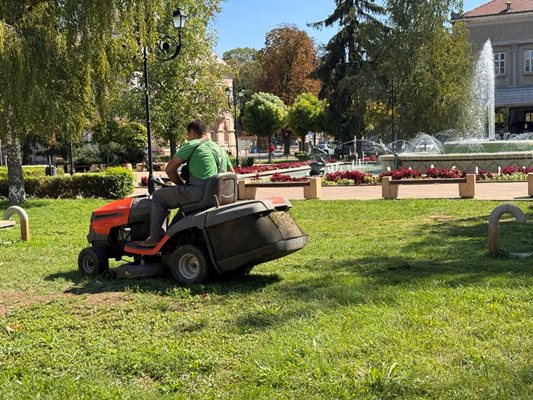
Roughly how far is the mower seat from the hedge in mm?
13436

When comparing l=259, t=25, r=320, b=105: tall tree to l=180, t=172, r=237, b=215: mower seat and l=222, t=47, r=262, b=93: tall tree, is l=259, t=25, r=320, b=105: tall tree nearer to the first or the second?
l=222, t=47, r=262, b=93: tall tree

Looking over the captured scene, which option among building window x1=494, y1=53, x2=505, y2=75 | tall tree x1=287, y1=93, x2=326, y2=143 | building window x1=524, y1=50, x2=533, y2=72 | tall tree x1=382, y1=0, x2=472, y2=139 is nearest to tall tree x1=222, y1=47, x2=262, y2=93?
tall tree x1=287, y1=93, x2=326, y2=143

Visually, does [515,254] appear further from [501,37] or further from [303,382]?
[501,37]

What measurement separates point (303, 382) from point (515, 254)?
4405 mm

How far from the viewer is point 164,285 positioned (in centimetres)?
607

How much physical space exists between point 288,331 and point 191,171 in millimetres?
2111

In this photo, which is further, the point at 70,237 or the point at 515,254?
the point at 70,237

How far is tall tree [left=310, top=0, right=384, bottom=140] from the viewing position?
146 ft

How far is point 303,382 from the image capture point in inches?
137

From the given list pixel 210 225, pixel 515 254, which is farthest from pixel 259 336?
pixel 515 254

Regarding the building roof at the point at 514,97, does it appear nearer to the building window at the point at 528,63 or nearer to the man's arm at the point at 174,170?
the building window at the point at 528,63

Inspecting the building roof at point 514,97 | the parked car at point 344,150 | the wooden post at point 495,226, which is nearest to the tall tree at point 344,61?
the parked car at point 344,150

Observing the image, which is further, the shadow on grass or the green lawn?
the shadow on grass

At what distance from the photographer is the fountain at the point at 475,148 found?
2261cm
